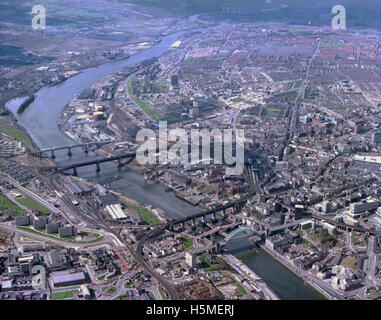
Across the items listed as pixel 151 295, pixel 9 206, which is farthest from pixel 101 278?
pixel 9 206

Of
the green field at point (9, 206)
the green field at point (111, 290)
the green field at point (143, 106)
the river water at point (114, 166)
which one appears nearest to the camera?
the green field at point (111, 290)

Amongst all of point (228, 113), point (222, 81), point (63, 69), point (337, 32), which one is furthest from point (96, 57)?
point (337, 32)

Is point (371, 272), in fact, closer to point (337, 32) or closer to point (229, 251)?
point (229, 251)

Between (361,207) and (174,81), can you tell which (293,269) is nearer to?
(361,207)

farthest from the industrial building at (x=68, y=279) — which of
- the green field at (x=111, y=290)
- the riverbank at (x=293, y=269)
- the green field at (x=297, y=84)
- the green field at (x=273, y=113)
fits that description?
the green field at (x=297, y=84)

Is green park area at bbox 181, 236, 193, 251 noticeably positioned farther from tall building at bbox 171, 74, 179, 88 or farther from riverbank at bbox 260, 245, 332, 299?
tall building at bbox 171, 74, 179, 88

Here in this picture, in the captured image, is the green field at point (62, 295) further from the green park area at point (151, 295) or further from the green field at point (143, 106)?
the green field at point (143, 106)

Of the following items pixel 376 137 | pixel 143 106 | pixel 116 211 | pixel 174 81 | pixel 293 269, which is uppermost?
pixel 174 81
